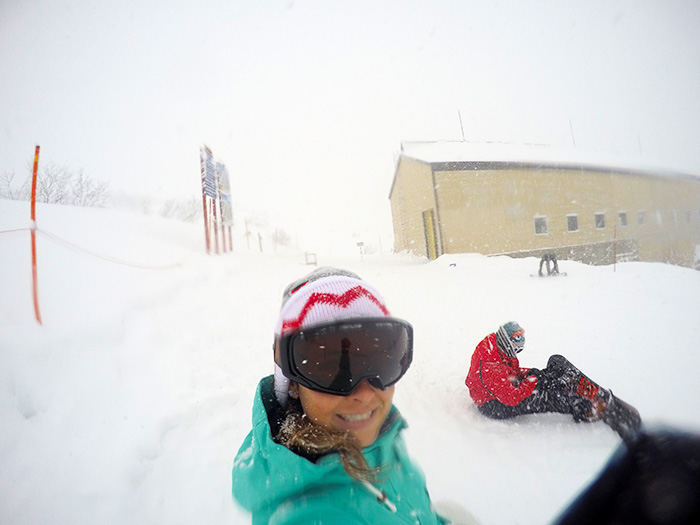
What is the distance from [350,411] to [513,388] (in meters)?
2.39

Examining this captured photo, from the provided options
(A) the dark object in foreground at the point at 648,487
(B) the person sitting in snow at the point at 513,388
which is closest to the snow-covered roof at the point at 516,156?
(B) the person sitting in snow at the point at 513,388

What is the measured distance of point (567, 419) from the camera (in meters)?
2.82

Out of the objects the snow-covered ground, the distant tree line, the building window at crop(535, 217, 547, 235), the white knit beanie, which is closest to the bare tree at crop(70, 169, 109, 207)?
the distant tree line

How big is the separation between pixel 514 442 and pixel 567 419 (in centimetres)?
68

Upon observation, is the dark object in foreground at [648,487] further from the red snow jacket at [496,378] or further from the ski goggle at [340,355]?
the red snow jacket at [496,378]

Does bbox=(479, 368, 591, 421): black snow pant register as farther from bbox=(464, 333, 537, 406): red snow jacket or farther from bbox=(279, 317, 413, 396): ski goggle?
bbox=(279, 317, 413, 396): ski goggle

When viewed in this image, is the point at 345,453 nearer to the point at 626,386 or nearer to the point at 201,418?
the point at 201,418

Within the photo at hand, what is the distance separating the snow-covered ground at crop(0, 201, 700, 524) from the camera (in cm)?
212

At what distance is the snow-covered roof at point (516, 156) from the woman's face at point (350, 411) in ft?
54.0

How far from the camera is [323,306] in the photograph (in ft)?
3.83

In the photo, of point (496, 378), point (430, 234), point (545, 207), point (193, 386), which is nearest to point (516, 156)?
point (545, 207)

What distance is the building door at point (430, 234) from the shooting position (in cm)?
1641

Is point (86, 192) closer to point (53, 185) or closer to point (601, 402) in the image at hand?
point (53, 185)

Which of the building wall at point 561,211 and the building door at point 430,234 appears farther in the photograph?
the building door at point 430,234
